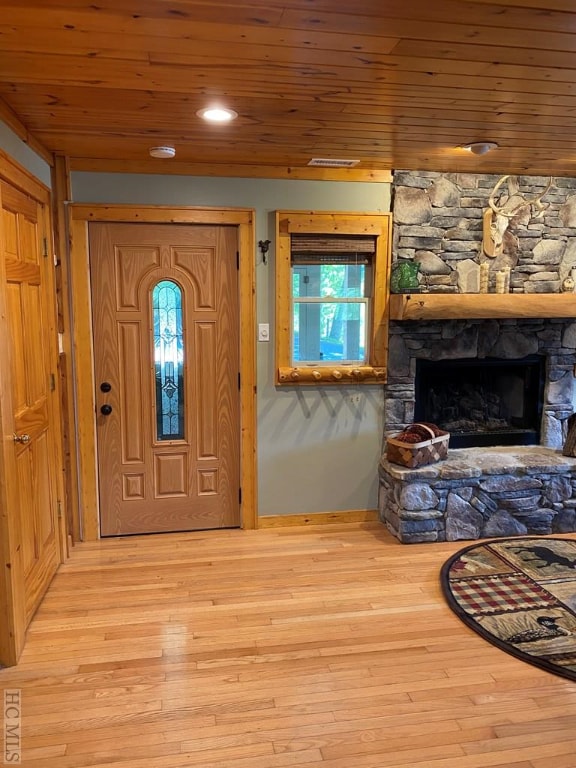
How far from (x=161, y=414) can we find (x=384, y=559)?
1679 millimetres

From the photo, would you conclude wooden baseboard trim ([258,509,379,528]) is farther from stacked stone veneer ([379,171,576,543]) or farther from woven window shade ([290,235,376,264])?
woven window shade ([290,235,376,264])

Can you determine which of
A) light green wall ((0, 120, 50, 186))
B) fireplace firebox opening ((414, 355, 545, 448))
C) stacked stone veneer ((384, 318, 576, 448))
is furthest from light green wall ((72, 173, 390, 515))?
fireplace firebox opening ((414, 355, 545, 448))

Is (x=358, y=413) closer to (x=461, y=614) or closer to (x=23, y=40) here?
(x=461, y=614)

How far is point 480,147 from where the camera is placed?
314cm

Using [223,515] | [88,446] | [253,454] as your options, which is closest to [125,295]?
[88,446]

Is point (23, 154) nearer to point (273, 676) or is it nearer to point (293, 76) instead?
point (293, 76)

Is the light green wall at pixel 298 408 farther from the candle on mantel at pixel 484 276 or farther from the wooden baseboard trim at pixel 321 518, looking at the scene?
the candle on mantel at pixel 484 276

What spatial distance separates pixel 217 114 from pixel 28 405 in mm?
1645

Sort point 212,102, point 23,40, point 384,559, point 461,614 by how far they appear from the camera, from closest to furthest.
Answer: point 23,40
point 212,102
point 461,614
point 384,559

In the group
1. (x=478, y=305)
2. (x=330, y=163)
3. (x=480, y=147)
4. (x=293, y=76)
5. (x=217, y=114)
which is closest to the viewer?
(x=293, y=76)

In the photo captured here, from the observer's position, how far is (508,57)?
6.69 ft

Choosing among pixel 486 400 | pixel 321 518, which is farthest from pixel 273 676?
pixel 486 400

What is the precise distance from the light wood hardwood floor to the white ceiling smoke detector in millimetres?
2351

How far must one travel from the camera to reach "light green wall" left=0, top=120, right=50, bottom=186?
98.7 inches
